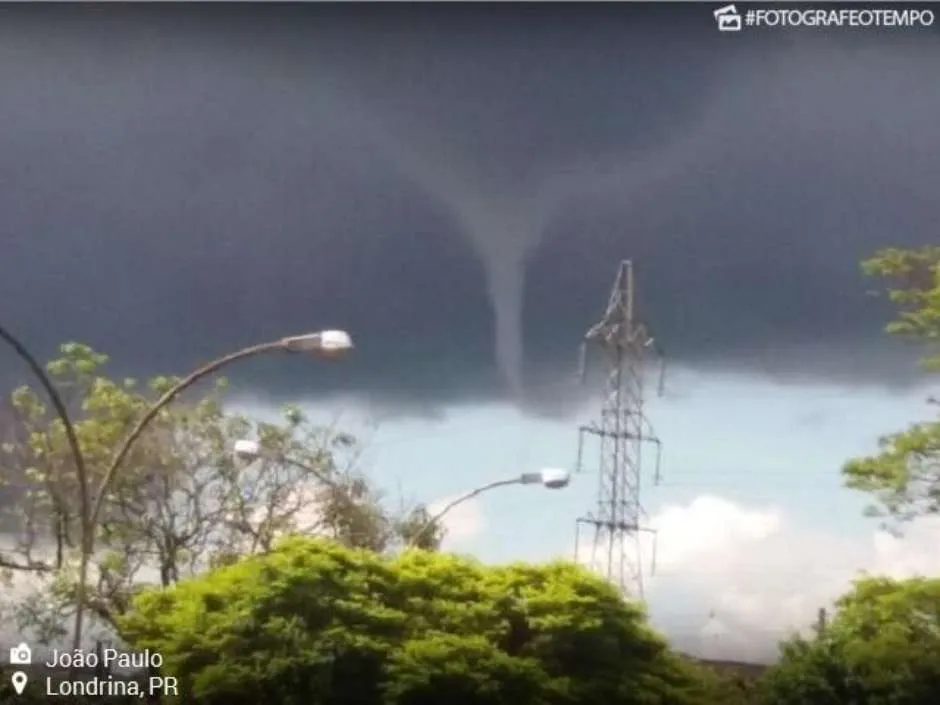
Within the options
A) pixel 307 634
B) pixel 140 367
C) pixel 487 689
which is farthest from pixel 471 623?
pixel 140 367

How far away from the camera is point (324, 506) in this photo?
13.3 ft

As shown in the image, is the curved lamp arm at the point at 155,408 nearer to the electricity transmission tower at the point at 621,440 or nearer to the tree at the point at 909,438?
the electricity transmission tower at the point at 621,440

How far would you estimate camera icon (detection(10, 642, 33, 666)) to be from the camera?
4000mm

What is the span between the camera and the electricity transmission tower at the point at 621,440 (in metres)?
3.96

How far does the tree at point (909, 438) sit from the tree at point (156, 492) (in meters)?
1.31

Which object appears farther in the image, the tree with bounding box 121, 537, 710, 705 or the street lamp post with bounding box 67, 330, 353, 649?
the street lamp post with bounding box 67, 330, 353, 649

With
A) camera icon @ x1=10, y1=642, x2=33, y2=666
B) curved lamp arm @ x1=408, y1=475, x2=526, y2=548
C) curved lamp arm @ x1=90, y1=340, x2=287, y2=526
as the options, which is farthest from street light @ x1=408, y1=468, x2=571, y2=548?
camera icon @ x1=10, y1=642, x2=33, y2=666

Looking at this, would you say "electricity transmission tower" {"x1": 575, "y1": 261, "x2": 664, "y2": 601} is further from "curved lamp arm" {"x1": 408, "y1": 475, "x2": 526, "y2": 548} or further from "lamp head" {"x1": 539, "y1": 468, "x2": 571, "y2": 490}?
"curved lamp arm" {"x1": 408, "y1": 475, "x2": 526, "y2": 548}

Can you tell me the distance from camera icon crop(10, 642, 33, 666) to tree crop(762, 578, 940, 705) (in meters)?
1.99

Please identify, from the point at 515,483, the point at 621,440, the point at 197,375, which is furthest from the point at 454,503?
the point at 197,375

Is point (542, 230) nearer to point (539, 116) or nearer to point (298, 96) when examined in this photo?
point (539, 116)

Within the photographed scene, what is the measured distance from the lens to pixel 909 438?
397 cm

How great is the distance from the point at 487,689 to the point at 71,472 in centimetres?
130

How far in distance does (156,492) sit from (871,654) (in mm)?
1985
